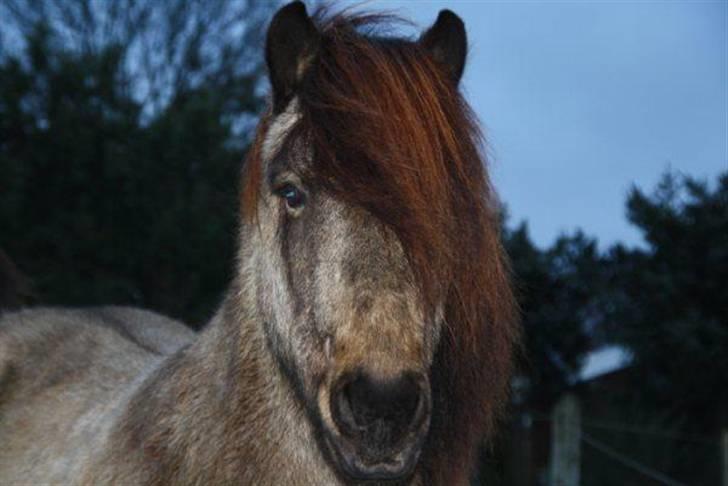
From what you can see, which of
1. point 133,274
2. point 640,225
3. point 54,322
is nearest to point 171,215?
point 133,274

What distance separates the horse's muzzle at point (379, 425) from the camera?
2.68 meters

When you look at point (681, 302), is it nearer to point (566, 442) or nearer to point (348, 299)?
point (566, 442)

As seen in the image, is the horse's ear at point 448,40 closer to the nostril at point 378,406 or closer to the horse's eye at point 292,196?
the horse's eye at point 292,196

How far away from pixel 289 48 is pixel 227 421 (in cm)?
122

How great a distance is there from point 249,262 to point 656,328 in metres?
10.5

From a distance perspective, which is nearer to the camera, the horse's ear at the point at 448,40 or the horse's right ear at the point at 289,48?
the horse's right ear at the point at 289,48

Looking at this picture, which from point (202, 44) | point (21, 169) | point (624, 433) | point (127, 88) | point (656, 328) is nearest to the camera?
point (624, 433)

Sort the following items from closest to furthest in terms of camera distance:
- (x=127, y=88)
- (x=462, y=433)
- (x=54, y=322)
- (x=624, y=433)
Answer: (x=462, y=433) < (x=54, y=322) < (x=624, y=433) < (x=127, y=88)

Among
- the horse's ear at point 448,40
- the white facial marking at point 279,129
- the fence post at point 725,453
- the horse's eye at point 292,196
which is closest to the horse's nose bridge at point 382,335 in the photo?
the horse's eye at point 292,196

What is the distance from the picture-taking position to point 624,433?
1001 centimetres

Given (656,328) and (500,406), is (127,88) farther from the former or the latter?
(500,406)

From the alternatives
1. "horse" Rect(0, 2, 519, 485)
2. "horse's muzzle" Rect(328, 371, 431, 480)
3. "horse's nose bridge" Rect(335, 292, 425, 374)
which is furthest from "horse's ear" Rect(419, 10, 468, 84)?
"horse's muzzle" Rect(328, 371, 431, 480)

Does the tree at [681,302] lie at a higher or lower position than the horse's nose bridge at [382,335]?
higher

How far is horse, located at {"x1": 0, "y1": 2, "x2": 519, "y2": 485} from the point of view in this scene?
2.77 metres
